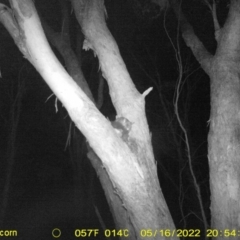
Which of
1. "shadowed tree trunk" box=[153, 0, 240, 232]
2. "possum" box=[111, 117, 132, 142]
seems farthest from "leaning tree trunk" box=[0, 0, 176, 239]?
"shadowed tree trunk" box=[153, 0, 240, 232]

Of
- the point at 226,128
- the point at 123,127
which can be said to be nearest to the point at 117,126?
the point at 123,127

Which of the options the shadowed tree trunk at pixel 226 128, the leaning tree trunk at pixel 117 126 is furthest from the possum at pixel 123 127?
the shadowed tree trunk at pixel 226 128

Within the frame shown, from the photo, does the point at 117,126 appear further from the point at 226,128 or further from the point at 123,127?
the point at 226,128

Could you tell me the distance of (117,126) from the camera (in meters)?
3.18

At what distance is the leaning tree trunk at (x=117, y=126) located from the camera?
2.96 m

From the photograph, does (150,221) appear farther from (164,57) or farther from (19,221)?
(19,221)

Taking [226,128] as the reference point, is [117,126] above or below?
above

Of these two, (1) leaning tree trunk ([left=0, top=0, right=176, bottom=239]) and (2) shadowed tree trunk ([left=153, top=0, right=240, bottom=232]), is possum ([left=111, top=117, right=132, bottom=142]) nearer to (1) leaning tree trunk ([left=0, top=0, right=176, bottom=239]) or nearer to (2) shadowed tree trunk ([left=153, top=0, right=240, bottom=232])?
(1) leaning tree trunk ([left=0, top=0, right=176, bottom=239])

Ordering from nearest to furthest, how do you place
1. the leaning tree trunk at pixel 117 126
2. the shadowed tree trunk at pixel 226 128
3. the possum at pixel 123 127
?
the leaning tree trunk at pixel 117 126, the possum at pixel 123 127, the shadowed tree trunk at pixel 226 128

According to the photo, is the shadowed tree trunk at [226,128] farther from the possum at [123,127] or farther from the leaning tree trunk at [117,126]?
the possum at [123,127]

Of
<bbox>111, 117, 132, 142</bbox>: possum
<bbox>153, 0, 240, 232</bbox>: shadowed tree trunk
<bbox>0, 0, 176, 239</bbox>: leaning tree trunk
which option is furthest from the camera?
<bbox>153, 0, 240, 232</bbox>: shadowed tree trunk

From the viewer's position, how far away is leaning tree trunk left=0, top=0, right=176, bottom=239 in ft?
9.71

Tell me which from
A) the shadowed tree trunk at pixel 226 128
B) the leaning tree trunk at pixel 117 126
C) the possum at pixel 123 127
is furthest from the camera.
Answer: the shadowed tree trunk at pixel 226 128

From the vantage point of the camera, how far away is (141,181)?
2979 millimetres
